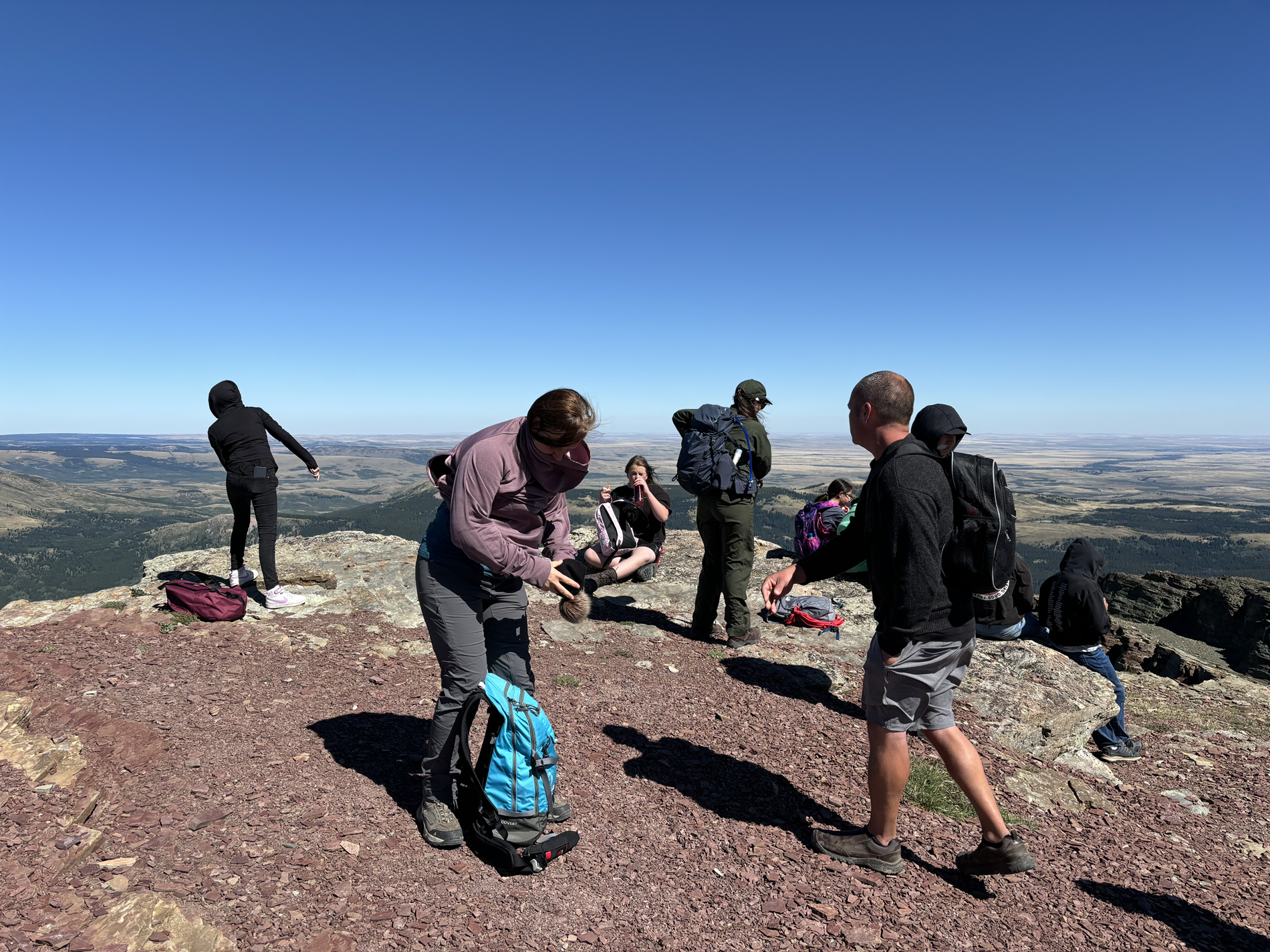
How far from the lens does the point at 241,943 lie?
3.12 meters

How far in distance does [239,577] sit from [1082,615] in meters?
10.9

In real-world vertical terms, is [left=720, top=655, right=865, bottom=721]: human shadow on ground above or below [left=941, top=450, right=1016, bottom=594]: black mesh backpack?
below

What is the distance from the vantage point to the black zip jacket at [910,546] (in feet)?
11.4

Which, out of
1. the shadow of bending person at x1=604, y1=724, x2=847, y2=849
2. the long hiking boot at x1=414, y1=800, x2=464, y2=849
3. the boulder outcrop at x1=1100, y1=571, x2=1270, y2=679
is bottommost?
the boulder outcrop at x1=1100, y1=571, x2=1270, y2=679

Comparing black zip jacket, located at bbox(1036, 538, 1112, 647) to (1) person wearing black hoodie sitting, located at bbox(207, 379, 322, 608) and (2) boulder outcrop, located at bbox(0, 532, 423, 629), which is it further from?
(1) person wearing black hoodie sitting, located at bbox(207, 379, 322, 608)

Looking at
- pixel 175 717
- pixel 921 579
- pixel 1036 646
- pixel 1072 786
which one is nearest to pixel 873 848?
pixel 921 579

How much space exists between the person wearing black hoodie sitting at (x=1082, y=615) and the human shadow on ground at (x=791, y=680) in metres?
2.54

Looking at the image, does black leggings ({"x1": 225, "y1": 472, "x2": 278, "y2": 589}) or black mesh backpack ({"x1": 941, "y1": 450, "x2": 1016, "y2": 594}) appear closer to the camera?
black mesh backpack ({"x1": 941, "y1": 450, "x2": 1016, "y2": 594})

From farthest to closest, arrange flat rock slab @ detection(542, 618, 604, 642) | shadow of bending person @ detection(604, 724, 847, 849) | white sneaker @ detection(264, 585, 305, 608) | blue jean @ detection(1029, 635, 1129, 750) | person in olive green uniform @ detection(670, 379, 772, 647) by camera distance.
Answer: white sneaker @ detection(264, 585, 305, 608) < flat rock slab @ detection(542, 618, 604, 642) < person in olive green uniform @ detection(670, 379, 772, 647) < blue jean @ detection(1029, 635, 1129, 750) < shadow of bending person @ detection(604, 724, 847, 849)

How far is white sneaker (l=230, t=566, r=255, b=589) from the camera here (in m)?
8.88

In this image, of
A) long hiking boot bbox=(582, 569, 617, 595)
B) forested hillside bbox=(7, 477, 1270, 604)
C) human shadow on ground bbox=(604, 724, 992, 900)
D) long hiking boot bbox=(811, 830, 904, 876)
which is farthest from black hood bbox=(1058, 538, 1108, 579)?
forested hillside bbox=(7, 477, 1270, 604)

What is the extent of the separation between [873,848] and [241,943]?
367cm

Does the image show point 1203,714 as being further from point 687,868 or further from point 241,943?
point 241,943

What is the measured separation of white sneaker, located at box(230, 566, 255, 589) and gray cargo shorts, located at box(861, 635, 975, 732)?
871 cm
